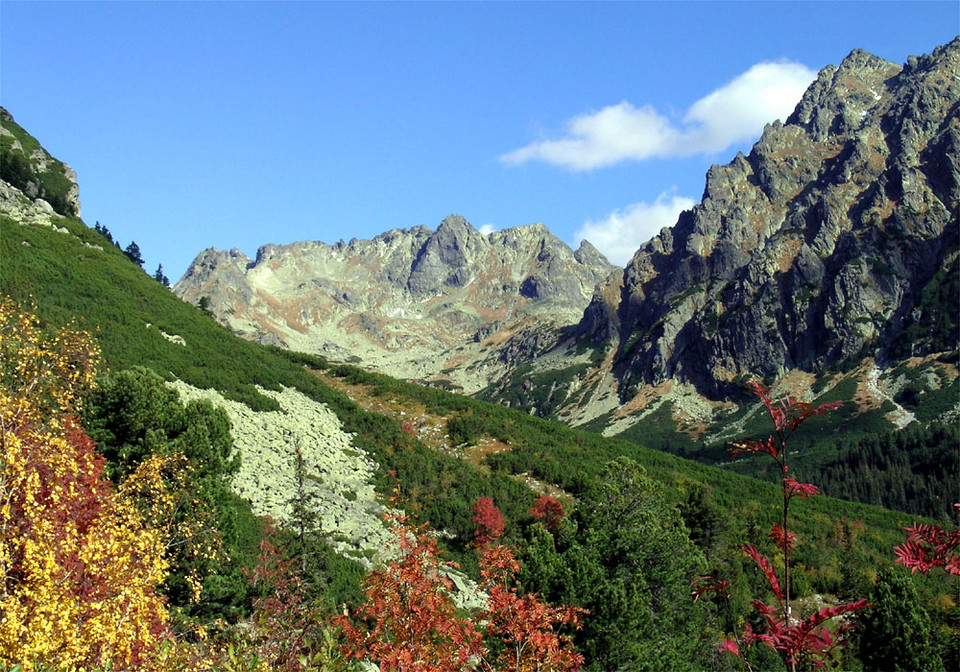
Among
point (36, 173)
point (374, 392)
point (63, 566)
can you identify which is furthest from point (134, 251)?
point (63, 566)

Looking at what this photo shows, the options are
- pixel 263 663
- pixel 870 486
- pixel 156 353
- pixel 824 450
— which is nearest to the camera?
pixel 263 663

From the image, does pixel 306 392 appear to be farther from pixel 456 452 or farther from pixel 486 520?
pixel 486 520

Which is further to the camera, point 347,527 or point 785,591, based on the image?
point 347,527

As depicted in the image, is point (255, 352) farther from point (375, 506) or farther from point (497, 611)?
point (497, 611)

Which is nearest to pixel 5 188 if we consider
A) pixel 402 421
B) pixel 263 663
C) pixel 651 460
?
pixel 402 421

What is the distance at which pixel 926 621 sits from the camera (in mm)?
32719

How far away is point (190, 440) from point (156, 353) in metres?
29.6

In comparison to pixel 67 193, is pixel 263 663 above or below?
below

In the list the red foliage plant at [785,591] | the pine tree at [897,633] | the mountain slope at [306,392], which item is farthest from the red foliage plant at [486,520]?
the red foliage plant at [785,591]

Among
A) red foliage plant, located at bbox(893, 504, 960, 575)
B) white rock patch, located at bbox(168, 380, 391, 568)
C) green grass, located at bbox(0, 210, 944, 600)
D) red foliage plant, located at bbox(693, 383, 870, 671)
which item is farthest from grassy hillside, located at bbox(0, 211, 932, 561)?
red foliage plant, located at bbox(893, 504, 960, 575)

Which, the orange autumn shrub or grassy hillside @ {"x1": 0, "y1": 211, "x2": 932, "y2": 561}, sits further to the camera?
grassy hillside @ {"x1": 0, "y1": 211, "x2": 932, "y2": 561}

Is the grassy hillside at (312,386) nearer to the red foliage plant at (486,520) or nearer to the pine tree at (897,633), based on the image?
the red foliage plant at (486,520)

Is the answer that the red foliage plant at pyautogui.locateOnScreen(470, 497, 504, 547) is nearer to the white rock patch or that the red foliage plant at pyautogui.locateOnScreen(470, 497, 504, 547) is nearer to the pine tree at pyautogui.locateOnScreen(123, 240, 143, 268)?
the white rock patch

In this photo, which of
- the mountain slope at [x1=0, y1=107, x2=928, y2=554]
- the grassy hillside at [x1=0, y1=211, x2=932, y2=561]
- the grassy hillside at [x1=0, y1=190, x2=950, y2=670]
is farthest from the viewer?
the grassy hillside at [x1=0, y1=211, x2=932, y2=561]
